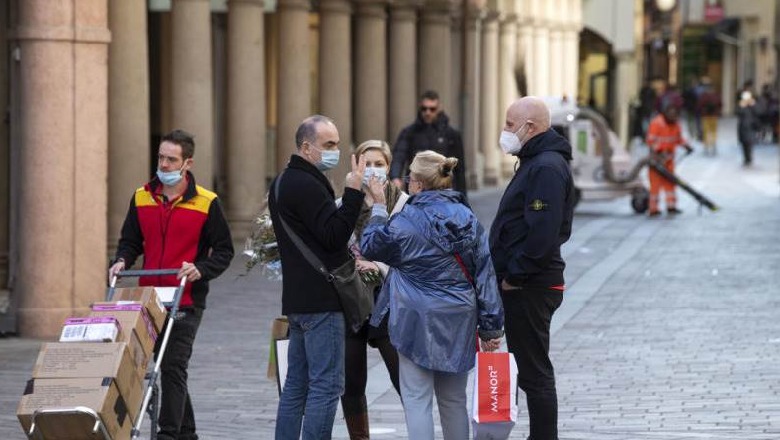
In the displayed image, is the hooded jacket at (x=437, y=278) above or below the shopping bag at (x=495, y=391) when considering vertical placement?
above

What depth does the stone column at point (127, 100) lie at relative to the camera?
17875mm

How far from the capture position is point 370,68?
29.5 meters

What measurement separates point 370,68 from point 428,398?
2101 cm

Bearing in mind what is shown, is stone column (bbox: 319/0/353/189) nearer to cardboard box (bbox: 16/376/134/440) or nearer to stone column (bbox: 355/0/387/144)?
stone column (bbox: 355/0/387/144)

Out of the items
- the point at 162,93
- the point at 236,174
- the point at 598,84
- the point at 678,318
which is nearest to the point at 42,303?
the point at 678,318

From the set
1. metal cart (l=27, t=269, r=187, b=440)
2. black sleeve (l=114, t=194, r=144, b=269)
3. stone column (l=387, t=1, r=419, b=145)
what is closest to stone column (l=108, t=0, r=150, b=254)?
black sleeve (l=114, t=194, r=144, b=269)

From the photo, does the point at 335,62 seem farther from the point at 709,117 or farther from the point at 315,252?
the point at 709,117

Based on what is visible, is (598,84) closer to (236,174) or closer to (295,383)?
(236,174)

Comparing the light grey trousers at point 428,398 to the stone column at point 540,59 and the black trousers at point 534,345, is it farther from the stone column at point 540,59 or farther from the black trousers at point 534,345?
the stone column at point 540,59

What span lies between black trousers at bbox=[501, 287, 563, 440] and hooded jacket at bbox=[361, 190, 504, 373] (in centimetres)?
38

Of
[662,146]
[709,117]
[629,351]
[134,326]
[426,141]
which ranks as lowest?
[709,117]

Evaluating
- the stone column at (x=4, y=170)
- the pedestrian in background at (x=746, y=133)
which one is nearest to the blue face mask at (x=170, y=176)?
the stone column at (x=4, y=170)

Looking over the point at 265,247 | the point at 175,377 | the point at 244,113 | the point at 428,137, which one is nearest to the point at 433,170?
the point at 265,247

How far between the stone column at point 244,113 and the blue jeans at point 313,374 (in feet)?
47.7
